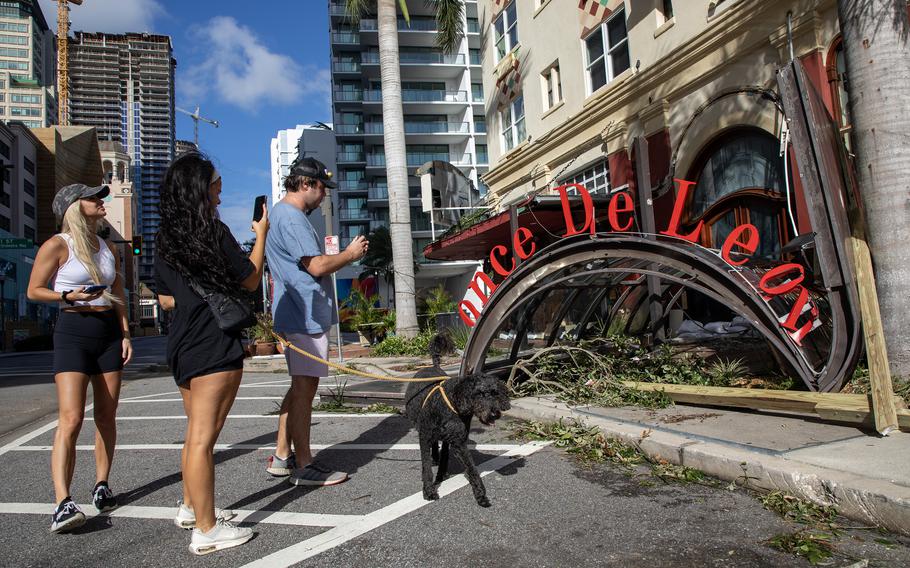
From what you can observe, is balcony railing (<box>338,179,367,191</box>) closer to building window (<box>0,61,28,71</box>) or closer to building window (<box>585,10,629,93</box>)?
building window (<box>585,10,629,93</box>)

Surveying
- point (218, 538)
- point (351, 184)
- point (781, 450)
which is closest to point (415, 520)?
point (218, 538)

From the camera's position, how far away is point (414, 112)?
53281mm

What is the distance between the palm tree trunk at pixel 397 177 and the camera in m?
15.1

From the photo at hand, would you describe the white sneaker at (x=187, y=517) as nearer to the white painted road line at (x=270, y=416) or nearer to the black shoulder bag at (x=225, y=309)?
the black shoulder bag at (x=225, y=309)

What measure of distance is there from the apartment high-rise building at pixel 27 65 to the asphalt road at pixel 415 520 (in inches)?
5746

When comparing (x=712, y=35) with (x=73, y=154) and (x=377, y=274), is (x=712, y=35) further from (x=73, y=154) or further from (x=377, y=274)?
(x=73, y=154)

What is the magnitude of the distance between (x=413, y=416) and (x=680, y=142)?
10793 millimetres

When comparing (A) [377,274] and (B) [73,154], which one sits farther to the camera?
(B) [73,154]

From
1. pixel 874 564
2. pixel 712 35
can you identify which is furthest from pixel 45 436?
pixel 712 35

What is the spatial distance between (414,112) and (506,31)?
3350cm

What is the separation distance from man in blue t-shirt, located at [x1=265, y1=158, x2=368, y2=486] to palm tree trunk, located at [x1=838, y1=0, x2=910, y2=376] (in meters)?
4.89

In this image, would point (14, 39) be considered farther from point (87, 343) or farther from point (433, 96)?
point (87, 343)

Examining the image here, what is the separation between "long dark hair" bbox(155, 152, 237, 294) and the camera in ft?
10.1

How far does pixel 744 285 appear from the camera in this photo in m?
5.22
